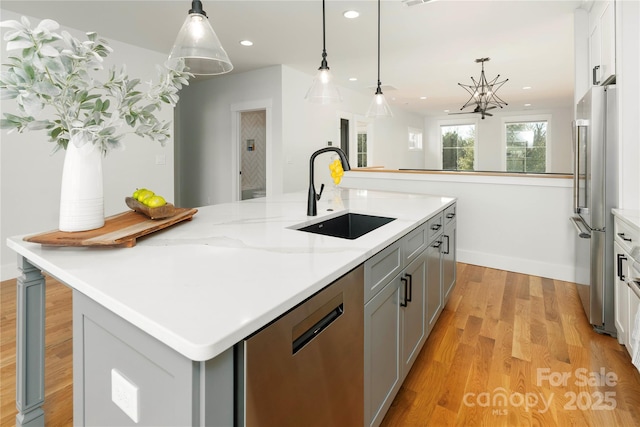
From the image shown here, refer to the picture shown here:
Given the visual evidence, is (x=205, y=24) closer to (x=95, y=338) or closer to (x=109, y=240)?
(x=109, y=240)

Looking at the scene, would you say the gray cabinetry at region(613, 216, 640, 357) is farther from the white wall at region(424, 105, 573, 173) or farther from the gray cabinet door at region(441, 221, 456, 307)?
the white wall at region(424, 105, 573, 173)

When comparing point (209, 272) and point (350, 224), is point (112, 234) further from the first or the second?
point (350, 224)

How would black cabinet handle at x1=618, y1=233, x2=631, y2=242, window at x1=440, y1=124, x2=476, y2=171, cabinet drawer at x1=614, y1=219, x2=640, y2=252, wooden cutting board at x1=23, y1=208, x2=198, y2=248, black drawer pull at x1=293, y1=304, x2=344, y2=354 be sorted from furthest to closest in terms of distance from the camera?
window at x1=440, y1=124, x2=476, y2=171
black cabinet handle at x1=618, y1=233, x2=631, y2=242
cabinet drawer at x1=614, y1=219, x2=640, y2=252
wooden cutting board at x1=23, y1=208, x2=198, y2=248
black drawer pull at x1=293, y1=304, x2=344, y2=354

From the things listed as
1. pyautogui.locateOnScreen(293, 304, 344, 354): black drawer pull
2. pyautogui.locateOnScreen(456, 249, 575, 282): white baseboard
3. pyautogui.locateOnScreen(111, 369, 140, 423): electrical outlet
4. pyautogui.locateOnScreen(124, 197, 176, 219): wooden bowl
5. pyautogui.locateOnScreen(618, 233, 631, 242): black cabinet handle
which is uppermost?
pyautogui.locateOnScreen(124, 197, 176, 219): wooden bowl

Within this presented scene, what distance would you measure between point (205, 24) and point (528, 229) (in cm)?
342

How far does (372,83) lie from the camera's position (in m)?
6.22

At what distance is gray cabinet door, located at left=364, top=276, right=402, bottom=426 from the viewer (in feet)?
4.20

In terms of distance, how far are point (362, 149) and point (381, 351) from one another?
6279 mm

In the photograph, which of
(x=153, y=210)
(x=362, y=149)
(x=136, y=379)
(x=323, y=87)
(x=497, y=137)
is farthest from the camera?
(x=497, y=137)

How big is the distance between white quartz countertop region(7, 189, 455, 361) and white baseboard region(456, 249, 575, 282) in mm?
2429

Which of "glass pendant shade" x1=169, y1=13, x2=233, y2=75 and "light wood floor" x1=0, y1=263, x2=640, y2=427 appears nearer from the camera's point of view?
"glass pendant shade" x1=169, y1=13, x2=233, y2=75


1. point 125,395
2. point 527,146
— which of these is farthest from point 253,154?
point 527,146

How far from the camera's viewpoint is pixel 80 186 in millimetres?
1260

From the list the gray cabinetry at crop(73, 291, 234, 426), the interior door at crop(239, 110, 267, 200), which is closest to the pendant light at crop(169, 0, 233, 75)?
the gray cabinetry at crop(73, 291, 234, 426)
